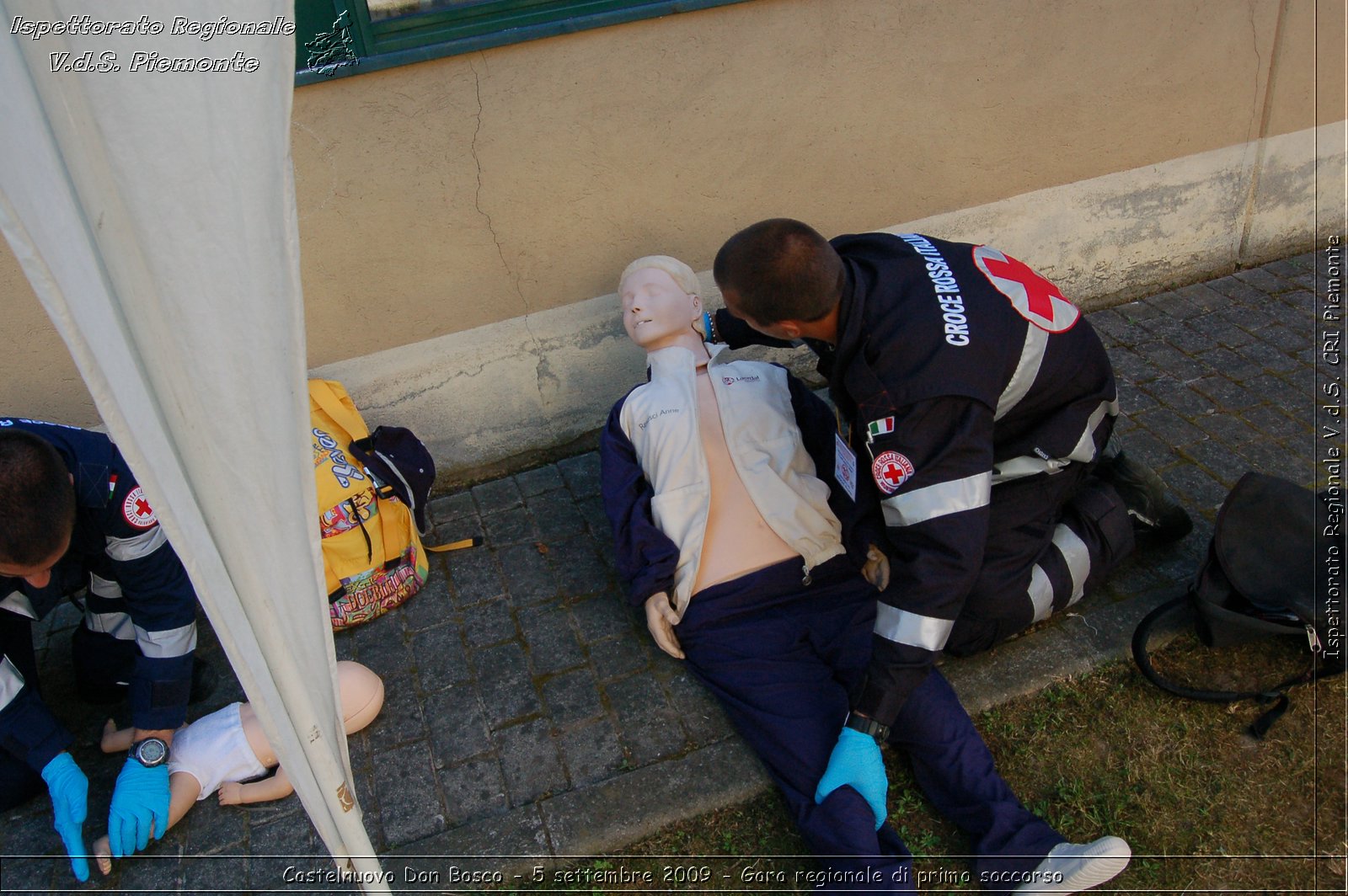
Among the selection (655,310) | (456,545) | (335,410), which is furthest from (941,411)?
(335,410)

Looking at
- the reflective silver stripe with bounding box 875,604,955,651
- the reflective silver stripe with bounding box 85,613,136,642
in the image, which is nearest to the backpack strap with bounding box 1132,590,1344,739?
the reflective silver stripe with bounding box 875,604,955,651

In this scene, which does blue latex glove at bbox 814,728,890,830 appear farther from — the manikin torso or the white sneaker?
the manikin torso

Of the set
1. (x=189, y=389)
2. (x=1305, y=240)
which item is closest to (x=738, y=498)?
(x=189, y=389)

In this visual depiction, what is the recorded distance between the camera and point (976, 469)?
247 centimetres

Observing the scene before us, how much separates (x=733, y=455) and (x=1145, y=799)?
1.53 m

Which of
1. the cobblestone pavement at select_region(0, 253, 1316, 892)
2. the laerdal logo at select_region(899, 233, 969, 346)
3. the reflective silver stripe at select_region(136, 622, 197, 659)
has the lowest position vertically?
the cobblestone pavement at select_region(0, 253, 1316, 892)

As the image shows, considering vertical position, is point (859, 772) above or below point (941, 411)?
below

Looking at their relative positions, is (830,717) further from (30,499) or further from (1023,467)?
(30,499)

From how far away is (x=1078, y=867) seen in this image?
2.35 metres

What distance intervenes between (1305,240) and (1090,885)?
161 inches

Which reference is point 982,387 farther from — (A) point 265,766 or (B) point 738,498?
(A) point 265,766

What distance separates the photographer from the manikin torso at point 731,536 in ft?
10.2

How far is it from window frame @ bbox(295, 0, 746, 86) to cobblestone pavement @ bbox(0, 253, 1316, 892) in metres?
1.66

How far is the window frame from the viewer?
10.7 ft
